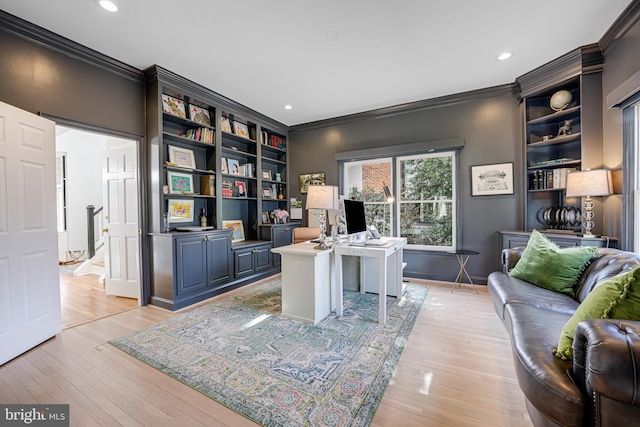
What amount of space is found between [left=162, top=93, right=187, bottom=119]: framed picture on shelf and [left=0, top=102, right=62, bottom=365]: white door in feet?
3.78

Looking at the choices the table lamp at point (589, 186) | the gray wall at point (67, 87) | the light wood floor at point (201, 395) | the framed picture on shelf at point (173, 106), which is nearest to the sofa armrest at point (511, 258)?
the light wood floor at point (201, 395)

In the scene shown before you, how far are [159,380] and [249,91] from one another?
3492 millimetres

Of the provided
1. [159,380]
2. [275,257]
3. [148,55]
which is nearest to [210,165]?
[148,55]

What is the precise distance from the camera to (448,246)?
13.5 feet

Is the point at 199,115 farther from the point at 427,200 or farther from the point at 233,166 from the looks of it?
the point at 427,200

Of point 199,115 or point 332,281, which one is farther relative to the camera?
point 199,115

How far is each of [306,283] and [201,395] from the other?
1.24 meters

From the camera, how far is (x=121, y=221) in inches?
136

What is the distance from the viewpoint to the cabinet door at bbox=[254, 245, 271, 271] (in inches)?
170

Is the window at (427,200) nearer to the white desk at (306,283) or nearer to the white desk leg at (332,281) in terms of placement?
the white desk leg at (332,281)

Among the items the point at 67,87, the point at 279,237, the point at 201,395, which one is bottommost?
the point at 201,395

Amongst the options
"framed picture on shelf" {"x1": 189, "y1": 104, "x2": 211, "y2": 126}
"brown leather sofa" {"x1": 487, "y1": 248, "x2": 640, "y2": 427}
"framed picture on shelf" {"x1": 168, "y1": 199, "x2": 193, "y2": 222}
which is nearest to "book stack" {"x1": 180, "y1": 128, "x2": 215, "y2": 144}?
"framed picture on shelf" {"x1": 189, "y1": 104, "x2": 211, "y2": 126}

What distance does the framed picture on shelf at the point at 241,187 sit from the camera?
14.8 ft

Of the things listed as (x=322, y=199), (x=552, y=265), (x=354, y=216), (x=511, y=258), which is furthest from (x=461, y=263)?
(x=322, y=199)
